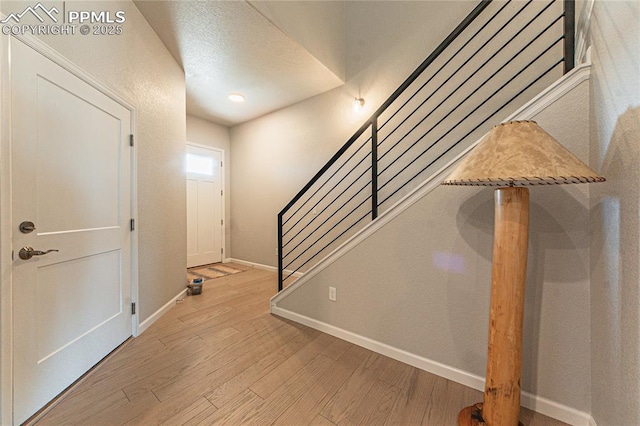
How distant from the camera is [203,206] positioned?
180 inches

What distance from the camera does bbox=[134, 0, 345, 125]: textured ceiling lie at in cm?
Result: 218

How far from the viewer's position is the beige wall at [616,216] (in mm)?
854

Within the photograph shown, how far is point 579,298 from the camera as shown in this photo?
4.02 feet

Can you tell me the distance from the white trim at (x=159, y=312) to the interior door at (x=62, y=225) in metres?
0.19

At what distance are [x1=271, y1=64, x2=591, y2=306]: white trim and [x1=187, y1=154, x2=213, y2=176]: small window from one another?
3.13 meters

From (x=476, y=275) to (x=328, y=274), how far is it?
1.14m

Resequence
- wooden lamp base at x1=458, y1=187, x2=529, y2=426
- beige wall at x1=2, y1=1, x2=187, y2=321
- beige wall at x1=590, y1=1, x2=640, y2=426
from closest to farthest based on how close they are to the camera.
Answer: beige wall at x1=590, y1=1, x2=640, y2=426
wooden lamp base at x1=458, y1=187, x2=529, y2=426
beige wall at x1=2, y1=1, x2=187, y2=321

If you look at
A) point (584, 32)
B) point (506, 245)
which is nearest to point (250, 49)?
point (584, 32)

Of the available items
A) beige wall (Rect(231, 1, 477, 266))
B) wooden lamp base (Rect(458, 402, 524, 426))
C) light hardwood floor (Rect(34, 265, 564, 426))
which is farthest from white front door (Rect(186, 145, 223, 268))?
wooden lamp base (Rect(458, 402, 524, 426))

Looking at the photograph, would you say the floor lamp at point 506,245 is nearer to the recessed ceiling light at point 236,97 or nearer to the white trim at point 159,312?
Result: the white trim at point 159,312

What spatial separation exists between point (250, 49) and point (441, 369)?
3.42m

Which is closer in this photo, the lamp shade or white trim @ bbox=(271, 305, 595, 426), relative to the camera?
the lamp shade

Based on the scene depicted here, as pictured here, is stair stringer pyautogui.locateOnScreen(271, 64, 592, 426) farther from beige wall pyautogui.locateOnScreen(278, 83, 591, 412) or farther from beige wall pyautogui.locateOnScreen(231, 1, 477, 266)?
beige wall pyautogui.locateOnScreen(231, 1, 477, 266)

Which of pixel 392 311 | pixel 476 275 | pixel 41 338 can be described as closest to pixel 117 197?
pixel 41 338
